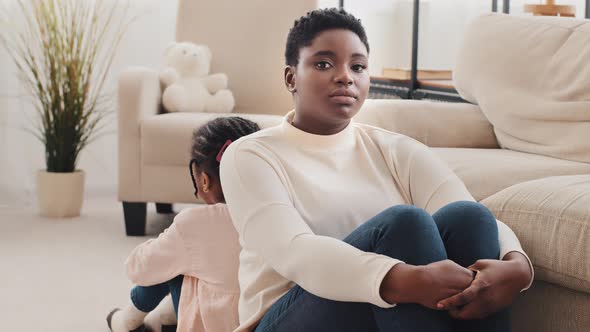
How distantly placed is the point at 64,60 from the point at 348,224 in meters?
2.39

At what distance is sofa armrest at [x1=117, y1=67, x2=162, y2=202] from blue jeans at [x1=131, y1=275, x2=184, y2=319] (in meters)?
1.22

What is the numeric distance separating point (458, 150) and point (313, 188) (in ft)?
3.35

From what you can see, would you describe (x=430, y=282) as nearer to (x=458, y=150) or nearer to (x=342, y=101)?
(x=342, y=101)

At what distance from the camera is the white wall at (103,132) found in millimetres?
3939

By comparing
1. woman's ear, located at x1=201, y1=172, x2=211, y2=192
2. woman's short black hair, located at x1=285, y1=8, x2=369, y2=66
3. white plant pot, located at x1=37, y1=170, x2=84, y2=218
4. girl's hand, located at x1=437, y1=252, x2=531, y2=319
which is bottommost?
white plant pot, located at x1=37, y1=170, x2=84, y2=218

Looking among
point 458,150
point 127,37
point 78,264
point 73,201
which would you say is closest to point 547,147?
point 458,150

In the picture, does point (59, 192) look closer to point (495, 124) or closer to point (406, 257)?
point (495, 124)

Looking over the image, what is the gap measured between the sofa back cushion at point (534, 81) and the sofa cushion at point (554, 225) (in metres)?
0.75

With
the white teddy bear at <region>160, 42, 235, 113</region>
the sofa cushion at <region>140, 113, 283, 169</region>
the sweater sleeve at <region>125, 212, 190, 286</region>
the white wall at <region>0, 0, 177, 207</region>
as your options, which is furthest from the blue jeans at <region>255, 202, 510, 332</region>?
the white wall at <region>0, 0, 177, 207</region>

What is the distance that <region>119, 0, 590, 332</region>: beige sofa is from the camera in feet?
4.69

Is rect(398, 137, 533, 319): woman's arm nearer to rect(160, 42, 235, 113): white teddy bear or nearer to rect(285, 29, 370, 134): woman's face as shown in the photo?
rect(285, 29, 370, 134): woman's face

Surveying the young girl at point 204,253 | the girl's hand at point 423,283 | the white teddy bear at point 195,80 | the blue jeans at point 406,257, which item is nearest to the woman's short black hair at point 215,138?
the young girl at point 204,253

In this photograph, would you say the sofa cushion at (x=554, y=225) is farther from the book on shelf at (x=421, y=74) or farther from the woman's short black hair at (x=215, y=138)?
the book on shelf at (x=421, y=74)

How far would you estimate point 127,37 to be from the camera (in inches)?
162
